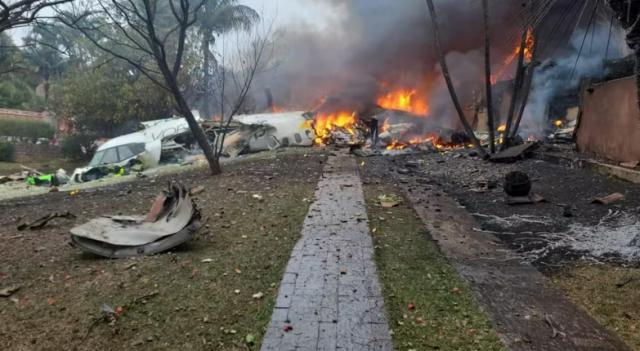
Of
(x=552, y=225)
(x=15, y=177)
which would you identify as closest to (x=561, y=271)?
(x=552, y=225)

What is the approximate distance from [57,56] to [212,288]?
42142 millimetres

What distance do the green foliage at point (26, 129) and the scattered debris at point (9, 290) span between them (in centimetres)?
2440

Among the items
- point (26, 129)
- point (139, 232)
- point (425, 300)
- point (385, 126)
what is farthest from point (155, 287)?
point (26, 129)

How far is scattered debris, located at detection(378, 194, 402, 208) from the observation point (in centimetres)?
639

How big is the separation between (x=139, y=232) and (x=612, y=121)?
925cm

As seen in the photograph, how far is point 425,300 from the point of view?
3160 millimetres

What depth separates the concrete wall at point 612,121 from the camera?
748 cm

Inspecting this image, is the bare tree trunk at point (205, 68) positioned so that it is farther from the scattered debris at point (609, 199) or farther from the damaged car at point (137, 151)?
the scattered debris at point (609, 199)

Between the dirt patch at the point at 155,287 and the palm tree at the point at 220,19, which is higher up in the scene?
the palm tree at the point at 220,19

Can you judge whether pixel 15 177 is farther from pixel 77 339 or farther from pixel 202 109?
pixel 77 339

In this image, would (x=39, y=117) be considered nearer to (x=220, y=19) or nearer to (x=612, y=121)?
(x=220, y=19)

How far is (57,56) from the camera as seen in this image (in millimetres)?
36219

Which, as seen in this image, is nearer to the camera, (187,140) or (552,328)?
(552,328)

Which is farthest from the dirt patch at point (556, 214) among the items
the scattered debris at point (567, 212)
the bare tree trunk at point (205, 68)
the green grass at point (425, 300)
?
the bare tree trunk at point (205, 68)
